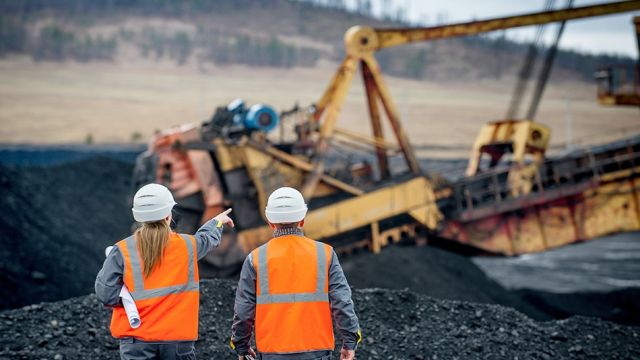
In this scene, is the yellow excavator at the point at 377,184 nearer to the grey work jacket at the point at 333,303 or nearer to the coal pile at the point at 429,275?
the coal pile at the point at 429,275

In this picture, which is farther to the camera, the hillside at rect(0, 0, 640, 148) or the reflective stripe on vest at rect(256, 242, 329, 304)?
the hillside at rect(0, 0, 640, 148)

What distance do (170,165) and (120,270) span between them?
→ 710 centimetres

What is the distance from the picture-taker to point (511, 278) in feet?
52.7

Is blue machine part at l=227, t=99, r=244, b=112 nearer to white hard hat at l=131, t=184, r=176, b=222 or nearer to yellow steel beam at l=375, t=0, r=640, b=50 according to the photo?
yellow steel beam at l=375, t=0, r=640, b=50

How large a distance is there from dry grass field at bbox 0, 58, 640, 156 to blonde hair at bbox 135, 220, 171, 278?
3565 cm

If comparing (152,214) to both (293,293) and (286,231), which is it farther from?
(293,293)

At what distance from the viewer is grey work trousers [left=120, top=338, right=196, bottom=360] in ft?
11.6

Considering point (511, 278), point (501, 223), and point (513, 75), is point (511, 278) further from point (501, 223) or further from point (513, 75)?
point (513, 75)

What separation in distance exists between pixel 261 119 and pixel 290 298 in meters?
6.92

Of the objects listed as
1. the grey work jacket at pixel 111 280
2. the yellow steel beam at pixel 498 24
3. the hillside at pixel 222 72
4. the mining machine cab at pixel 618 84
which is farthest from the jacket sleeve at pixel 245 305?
the hillside at pixel 222 72

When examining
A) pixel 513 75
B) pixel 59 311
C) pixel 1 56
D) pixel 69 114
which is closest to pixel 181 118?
pixel 69 114

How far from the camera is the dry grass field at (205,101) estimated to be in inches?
1787

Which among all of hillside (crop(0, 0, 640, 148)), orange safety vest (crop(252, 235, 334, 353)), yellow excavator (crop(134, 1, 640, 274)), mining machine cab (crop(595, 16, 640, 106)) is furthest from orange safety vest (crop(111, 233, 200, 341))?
hillside (crop(0, 0, 640, 148))

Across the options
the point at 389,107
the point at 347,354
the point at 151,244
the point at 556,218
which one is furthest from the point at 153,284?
the point at 556,218
